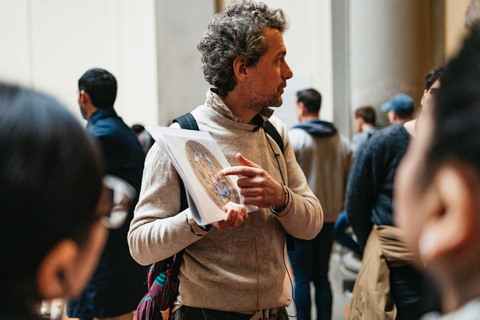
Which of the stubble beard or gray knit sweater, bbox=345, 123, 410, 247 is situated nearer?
the stubble beard

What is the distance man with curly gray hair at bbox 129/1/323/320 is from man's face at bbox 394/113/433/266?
29.3 inches

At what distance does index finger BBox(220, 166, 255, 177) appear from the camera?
56.3 inches

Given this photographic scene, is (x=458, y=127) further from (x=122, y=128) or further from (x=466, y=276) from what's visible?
(x=122, y=128)

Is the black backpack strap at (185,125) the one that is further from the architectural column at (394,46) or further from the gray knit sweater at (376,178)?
the architectural column at (394,46)

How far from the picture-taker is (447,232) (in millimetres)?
599

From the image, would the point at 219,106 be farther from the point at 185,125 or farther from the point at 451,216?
the point at 451,216

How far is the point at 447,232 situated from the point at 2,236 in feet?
1.84

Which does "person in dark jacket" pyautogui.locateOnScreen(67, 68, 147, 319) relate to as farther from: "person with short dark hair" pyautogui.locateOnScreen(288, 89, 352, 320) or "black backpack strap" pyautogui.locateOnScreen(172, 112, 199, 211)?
"person with short dark hair" pyautogui.locateOnScreen(288, 89, 352, 320)

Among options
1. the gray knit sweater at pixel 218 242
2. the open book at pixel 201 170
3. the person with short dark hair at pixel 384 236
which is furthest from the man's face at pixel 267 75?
the person with short dark hair at pixel 384 236

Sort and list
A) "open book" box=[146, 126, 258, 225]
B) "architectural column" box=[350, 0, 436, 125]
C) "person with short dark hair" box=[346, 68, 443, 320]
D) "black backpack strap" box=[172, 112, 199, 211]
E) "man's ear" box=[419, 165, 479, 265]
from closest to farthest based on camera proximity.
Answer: "man's ear" box=[419, 165, 479, 265] < "open book" box=[146, 126, 258, 225] < "black backpack strap" box=[172, 112, 199, 211] < "person with short dark hair" box=[346, 68, 443, 320] < "architectural column" box=[350, 0, 436, 125]

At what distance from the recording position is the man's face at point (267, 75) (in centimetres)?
167

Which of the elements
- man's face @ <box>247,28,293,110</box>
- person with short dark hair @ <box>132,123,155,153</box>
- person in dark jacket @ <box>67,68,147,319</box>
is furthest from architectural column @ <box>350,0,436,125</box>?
man's face @ <box>247,28,293,110</box>

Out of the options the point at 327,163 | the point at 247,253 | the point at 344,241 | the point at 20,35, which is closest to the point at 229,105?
the point at 247,253

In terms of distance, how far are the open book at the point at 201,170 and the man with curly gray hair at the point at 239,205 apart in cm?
5
